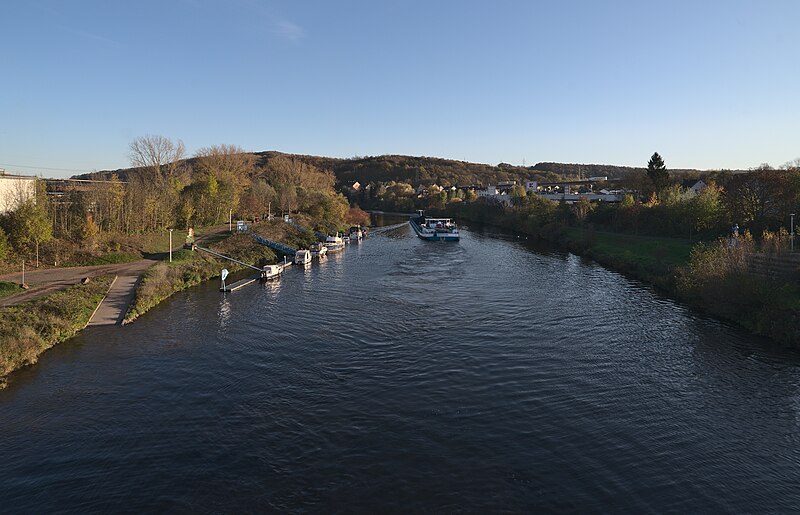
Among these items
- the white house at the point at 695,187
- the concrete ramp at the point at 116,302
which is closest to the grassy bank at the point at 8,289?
the concrete ramp at the point at 116,302

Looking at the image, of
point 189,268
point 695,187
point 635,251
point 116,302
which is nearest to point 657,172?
point 695,187

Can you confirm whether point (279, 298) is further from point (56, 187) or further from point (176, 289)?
point (56, 187)

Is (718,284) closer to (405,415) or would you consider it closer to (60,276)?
(405,415)

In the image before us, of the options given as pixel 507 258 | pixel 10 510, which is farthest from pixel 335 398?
pixel 507 258

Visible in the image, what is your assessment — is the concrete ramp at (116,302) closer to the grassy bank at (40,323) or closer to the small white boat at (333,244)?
the grassy bank at (40,323)

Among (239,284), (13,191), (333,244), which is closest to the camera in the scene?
(13,191)

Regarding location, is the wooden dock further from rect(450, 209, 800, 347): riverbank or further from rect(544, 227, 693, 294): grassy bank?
rect(544, 227, 693, 294): grassy bank
